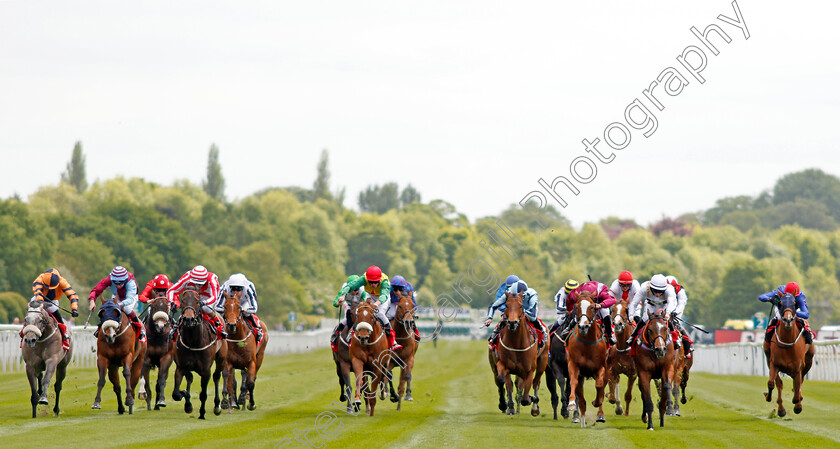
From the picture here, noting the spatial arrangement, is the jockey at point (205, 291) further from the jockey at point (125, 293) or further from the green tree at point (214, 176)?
the green tree at point (214, 176)

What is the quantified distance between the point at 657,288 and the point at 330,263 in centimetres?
12263

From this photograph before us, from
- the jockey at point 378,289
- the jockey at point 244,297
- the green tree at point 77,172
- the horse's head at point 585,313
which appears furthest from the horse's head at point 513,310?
the green tree at point 77,172

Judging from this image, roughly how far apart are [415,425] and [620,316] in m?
3.40

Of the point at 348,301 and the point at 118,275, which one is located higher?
the point at 118,275

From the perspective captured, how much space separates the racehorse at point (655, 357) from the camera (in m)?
17.0

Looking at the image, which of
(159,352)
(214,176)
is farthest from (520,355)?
(214,176)

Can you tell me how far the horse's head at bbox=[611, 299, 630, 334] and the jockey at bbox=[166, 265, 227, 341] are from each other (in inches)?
239

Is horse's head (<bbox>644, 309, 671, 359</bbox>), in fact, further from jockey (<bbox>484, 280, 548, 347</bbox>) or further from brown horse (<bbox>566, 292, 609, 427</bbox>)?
jockey (<bbox>484, 280, 548, 347</bbox>)

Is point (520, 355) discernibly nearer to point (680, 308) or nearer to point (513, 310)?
point (513, 310)

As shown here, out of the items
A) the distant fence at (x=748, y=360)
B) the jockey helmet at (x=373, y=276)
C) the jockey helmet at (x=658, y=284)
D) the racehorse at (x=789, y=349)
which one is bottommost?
the distant fence at (x=748, y=360)

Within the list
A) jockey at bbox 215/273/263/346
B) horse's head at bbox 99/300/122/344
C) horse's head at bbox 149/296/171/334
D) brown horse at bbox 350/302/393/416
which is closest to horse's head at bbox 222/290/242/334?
jockey at bbox 215/273/263/346

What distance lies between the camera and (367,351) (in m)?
18.5

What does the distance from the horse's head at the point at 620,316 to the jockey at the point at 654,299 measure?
0.57 metres

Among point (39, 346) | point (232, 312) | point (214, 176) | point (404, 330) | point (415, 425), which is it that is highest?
point (214, 176)
